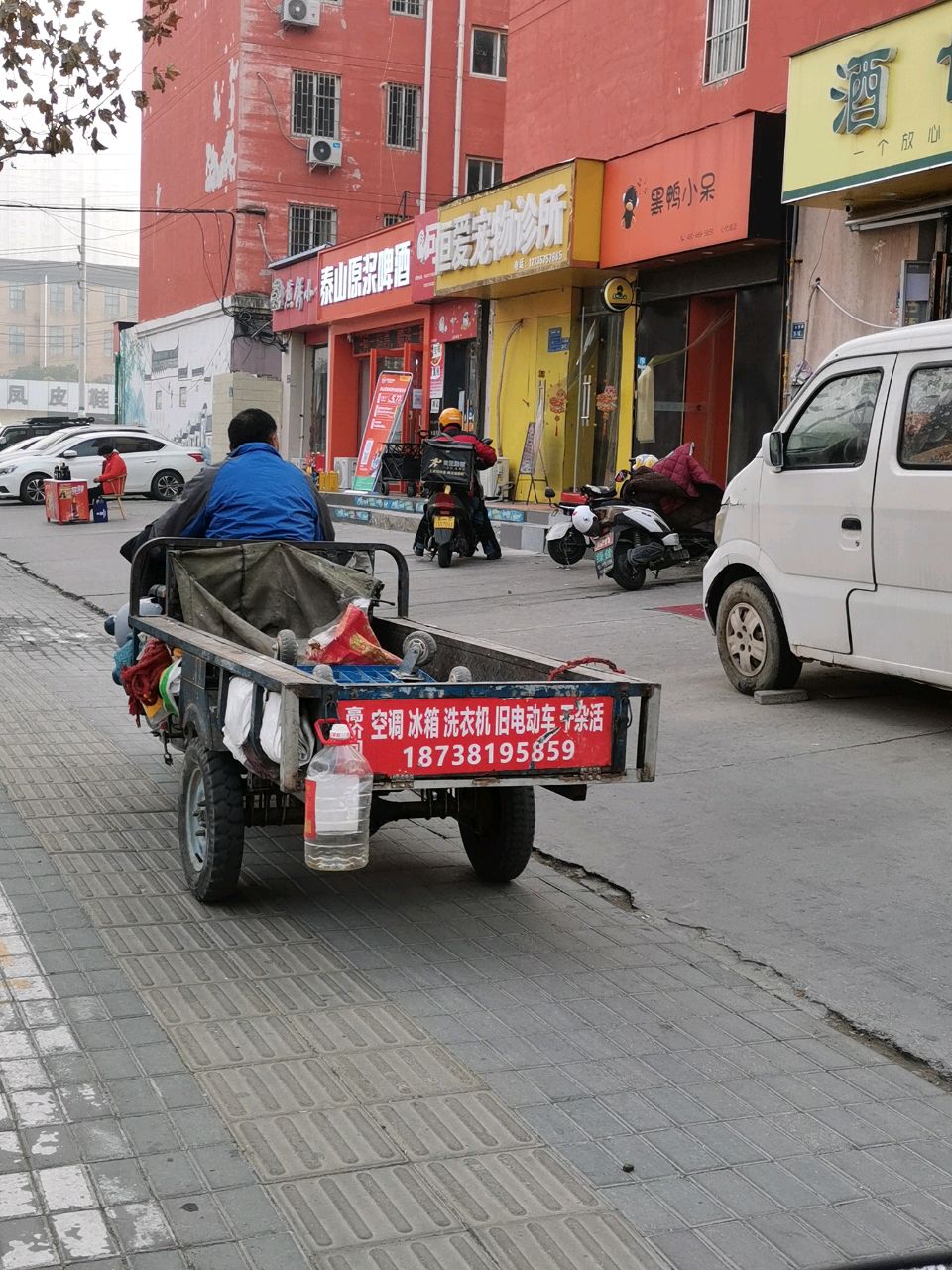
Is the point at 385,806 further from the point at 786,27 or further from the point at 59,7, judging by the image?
the point at 786,27

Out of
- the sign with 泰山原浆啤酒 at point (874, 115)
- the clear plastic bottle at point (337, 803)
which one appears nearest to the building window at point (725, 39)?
the sign with 泰山原浆啤酒 at point (874, 115)

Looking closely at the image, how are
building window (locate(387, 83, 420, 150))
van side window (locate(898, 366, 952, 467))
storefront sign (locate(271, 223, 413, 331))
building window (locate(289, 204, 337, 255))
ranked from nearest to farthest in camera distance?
van side window (locate(898, 366, 952, 467)), storefront sign (locate(271, 223, 413, 331)), building window (locate(289, 204, 337, 255)), building window (locate(387, 83, 420, 150))

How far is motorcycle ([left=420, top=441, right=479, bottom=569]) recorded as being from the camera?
17078 millimetres

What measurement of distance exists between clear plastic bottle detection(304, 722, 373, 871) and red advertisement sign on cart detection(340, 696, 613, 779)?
98 millimetres

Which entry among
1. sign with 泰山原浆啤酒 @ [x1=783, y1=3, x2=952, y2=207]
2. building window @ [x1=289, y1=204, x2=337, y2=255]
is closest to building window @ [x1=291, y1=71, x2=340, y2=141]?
building window @ [x1=289, y1=204, x2=337, y2=255]

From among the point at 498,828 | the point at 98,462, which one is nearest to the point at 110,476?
the point at 98,462

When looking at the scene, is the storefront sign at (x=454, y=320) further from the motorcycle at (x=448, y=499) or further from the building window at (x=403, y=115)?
the building window at (x=403, y=115)

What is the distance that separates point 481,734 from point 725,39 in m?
16.3

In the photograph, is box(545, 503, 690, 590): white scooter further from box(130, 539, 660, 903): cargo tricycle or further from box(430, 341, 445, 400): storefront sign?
box(430, 341, 445, 400): storefront sign

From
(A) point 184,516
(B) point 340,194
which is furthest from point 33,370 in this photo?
(A) point 184,516

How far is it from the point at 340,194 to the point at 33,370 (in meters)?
79.6

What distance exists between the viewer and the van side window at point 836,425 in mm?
8594

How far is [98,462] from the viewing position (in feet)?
103

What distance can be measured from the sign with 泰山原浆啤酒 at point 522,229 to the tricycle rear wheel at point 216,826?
15.8 meters
